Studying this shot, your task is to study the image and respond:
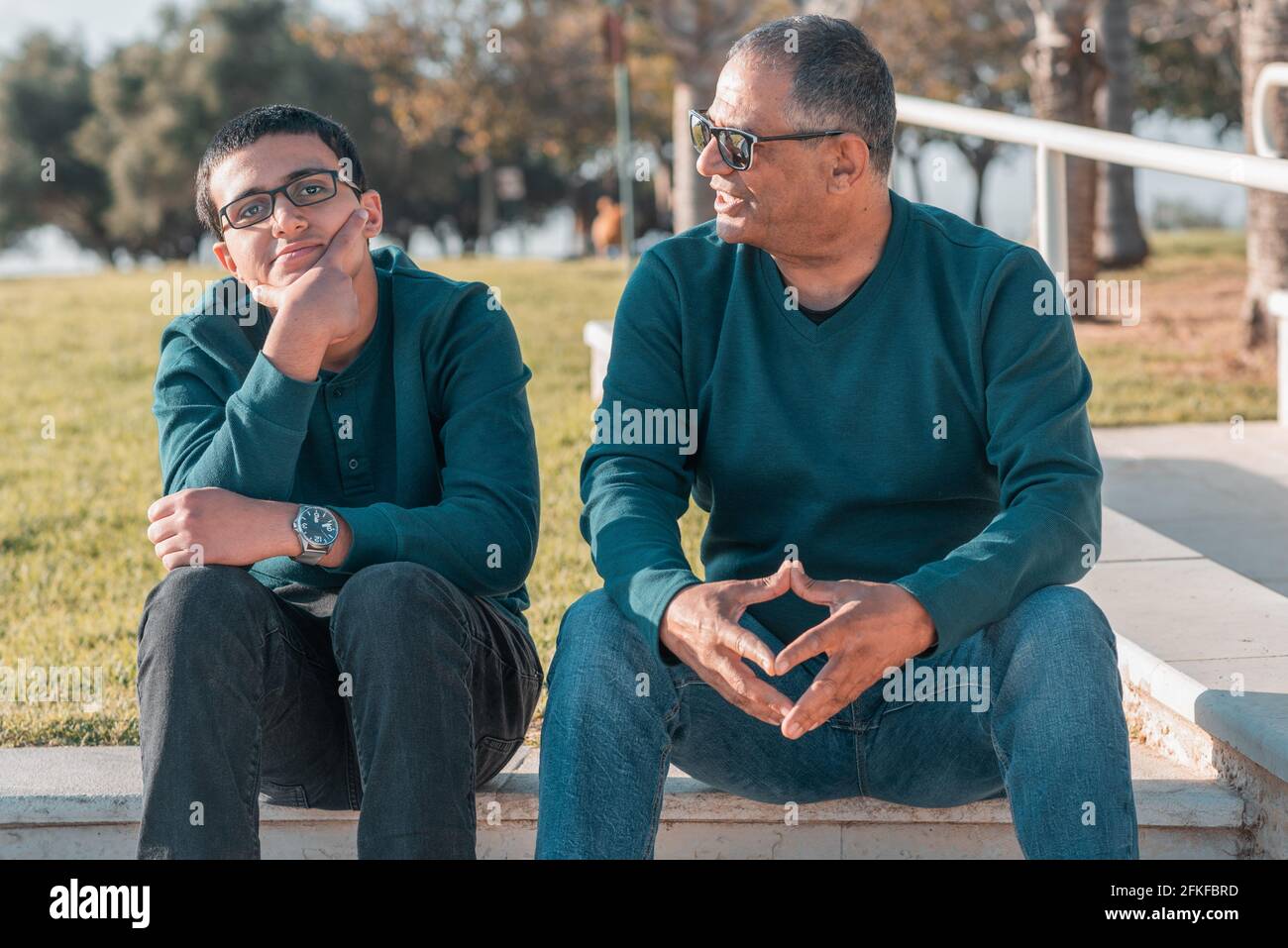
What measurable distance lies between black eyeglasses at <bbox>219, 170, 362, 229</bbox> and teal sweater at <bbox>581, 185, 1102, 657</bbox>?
0.61 meters

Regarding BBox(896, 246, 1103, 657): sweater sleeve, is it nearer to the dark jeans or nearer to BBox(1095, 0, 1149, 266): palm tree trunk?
the dark jeans

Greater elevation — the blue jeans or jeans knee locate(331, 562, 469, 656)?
jeans knee locate(331, 562, 469, 656)

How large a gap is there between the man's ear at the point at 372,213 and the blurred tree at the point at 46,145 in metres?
38.5

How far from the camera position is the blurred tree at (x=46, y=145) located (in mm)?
39000

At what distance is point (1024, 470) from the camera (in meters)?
2.57

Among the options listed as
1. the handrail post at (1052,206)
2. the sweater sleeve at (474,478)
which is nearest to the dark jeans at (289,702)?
the sweater sleeve at (474,478)

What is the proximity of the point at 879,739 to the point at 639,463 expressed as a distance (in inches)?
24.9

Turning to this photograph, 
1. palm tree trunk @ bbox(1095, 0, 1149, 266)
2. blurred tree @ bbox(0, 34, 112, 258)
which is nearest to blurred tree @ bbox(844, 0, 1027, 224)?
palm tree trunk @ bbox(1095, 0, 1149, 266)

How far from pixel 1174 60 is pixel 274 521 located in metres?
29.9

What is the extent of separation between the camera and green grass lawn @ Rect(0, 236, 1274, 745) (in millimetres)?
4277

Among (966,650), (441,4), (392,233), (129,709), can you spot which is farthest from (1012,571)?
(392,233)

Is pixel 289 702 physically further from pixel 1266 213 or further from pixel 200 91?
pixel 200 91

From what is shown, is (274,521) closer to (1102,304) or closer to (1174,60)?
(1102,304)

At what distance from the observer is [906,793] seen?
8.65ft
